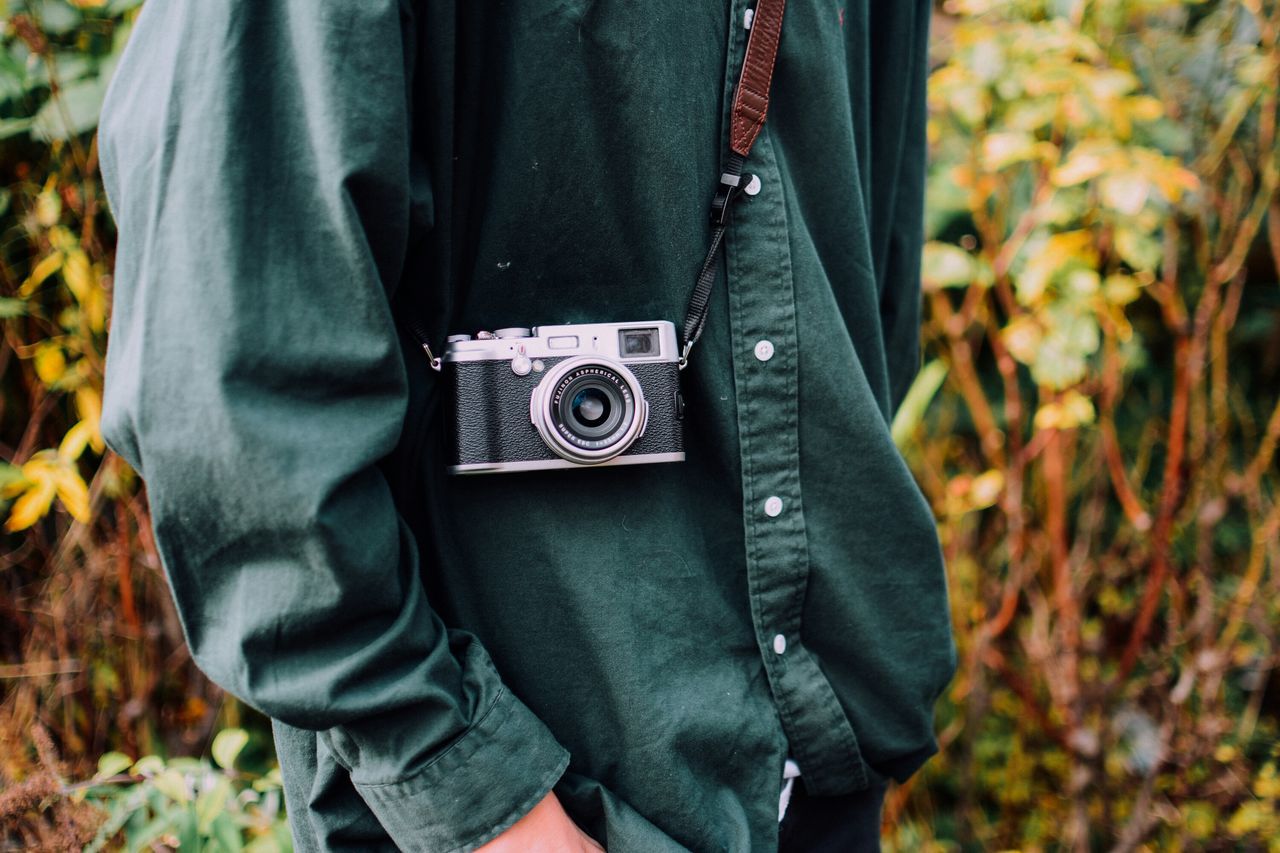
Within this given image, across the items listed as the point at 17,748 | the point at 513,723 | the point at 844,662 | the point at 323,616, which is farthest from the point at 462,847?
the point at 17,748

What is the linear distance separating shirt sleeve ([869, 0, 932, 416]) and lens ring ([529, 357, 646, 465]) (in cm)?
53

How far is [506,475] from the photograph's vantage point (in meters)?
0.85

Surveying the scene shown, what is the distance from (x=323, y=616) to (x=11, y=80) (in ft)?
3.91

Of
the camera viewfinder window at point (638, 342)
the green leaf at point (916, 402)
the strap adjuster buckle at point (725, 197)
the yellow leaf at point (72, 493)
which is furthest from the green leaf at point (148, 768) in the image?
the green leaf at point (916, 402)

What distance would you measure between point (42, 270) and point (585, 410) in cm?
113

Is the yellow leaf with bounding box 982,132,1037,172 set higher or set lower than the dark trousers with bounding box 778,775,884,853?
higher

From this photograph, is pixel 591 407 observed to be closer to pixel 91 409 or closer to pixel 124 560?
pixel 91 409

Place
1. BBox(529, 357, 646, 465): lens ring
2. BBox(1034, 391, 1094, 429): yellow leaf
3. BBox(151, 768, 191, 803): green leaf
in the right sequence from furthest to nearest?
1. BBox(1034, 391, 1094, 429): yellow leaf
2. BBox(151, 768, 191, 803): green leaf
3. BBox(529, 357, 646, 465): lens ring

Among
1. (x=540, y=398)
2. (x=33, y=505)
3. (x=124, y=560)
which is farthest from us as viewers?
(x=124, y=560)

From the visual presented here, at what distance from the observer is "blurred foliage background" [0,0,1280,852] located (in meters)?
1.63

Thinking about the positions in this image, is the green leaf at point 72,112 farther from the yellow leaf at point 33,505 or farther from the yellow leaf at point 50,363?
the yellow leaf at point 33,505

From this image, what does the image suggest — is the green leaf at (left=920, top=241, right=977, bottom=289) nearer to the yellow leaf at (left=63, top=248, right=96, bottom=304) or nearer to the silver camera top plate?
the silver camera top plate

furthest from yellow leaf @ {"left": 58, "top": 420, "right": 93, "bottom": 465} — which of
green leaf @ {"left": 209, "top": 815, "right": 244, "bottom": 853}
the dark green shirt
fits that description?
the dark green shirt

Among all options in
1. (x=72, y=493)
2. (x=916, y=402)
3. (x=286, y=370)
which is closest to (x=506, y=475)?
(x=286, y=370)
